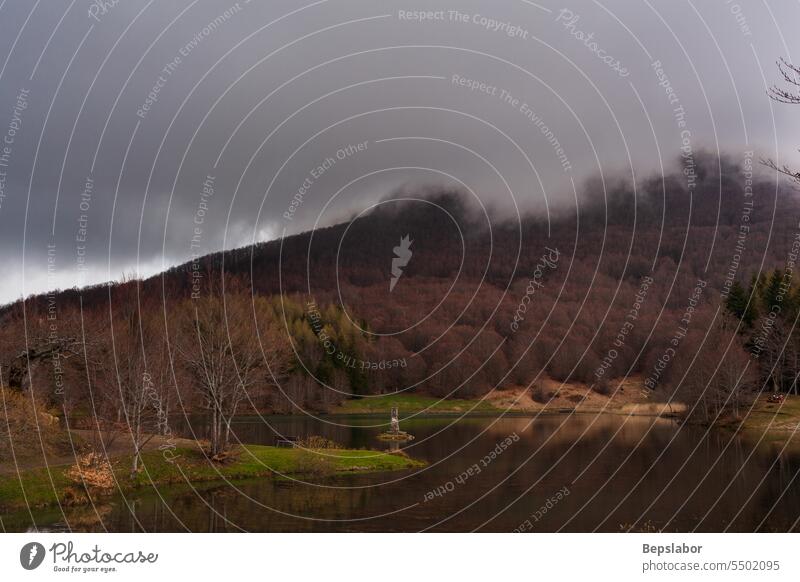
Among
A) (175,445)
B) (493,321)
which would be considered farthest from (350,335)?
(175,445)

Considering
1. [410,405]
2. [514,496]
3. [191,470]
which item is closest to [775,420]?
[514,496]
